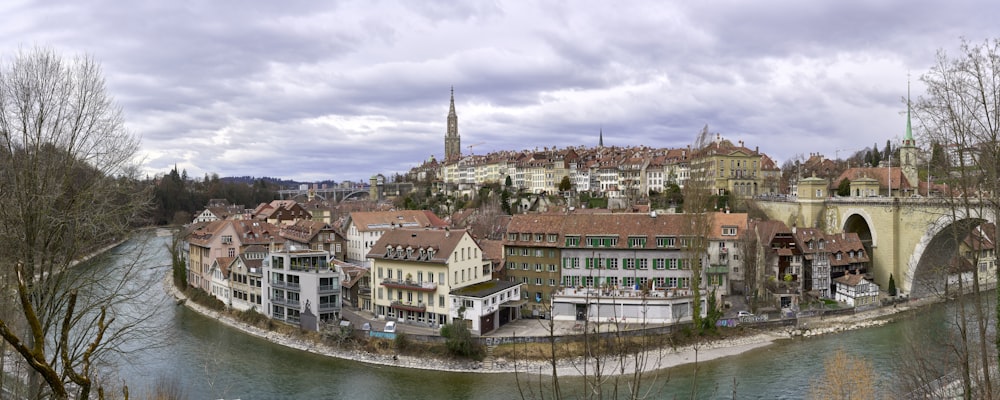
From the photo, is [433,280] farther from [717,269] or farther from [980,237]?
[980,237]

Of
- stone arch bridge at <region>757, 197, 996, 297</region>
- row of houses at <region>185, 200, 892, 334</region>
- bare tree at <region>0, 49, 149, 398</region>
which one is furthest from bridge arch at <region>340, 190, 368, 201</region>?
bare tree at <region>0, 49, 149, 398</region>

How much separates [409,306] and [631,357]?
22.7 feet

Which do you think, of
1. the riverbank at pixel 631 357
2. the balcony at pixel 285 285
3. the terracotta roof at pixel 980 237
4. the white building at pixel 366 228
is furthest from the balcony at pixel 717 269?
the balcony at pixel 285 285

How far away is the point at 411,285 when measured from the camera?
19.5 metres

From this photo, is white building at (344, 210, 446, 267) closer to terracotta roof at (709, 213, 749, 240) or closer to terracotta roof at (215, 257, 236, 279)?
terracotta roof at (215, 257, 236, 279)

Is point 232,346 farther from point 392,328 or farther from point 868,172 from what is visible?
point 868,172

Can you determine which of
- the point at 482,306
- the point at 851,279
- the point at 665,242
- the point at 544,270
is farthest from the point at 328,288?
the point at 851,279

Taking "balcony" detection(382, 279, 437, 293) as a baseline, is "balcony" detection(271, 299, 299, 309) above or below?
below

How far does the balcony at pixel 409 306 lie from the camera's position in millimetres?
19219

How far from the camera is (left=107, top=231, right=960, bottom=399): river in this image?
14.6 m

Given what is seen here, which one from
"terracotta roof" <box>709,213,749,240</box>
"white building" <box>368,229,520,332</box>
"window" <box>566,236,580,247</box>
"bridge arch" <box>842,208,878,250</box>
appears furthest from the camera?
"bridge arch" <box>842,208,878,250</box>

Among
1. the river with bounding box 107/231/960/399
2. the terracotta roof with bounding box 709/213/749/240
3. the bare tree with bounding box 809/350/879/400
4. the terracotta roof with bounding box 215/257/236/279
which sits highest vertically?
the terracotta roof with bounding box 709/213/749/240

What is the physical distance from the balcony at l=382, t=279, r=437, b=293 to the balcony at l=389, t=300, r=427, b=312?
47cm

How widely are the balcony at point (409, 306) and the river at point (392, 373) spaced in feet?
9.23
